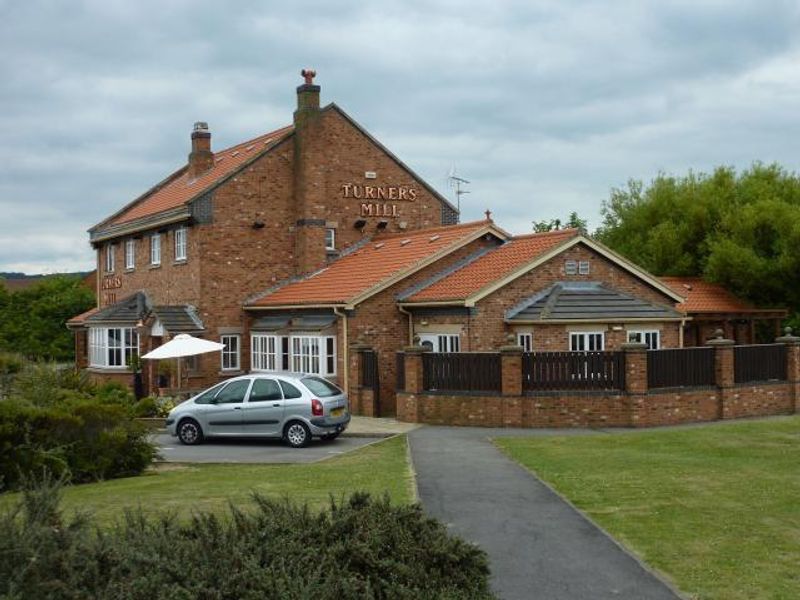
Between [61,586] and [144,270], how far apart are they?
3186 cm

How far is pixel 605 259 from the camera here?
27375mm

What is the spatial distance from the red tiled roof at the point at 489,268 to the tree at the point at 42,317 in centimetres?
3169

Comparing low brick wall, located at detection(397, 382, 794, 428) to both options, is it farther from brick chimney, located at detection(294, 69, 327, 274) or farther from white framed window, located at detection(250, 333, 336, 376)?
brick chimney, located at detection(294, 69, 327, 274)

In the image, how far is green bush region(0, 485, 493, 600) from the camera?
649 centimetres

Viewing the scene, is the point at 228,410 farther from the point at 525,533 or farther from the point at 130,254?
the point at 130,254

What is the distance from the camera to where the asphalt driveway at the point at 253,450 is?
19014 millimetres

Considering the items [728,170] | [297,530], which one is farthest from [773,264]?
[297,530]

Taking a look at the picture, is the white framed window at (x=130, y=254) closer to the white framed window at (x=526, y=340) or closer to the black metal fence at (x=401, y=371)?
the black metal fence at (x=401, y=371)

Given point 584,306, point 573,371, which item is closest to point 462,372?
point 573,371

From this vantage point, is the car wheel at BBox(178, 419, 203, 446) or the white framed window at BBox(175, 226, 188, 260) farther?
the white framed window at BBox(175, 226, 188, 260)

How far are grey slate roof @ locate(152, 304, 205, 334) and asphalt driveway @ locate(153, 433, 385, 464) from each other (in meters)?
8.91

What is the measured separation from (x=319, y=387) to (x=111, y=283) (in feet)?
73.2

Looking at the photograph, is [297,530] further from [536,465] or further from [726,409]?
[726,409]

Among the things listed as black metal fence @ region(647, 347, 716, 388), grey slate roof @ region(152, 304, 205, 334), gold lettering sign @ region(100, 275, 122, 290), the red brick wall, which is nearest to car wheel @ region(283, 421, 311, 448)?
the red brick wall
